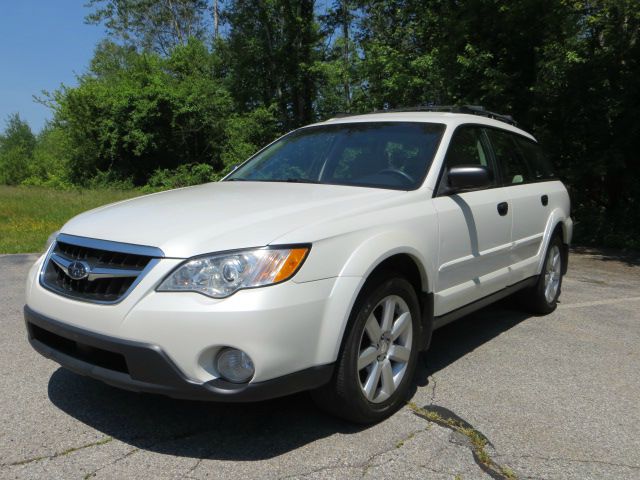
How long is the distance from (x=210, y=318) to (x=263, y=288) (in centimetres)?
26

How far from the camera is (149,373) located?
2.62m

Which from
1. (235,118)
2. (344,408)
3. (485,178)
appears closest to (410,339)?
(344,408)

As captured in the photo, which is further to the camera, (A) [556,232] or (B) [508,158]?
(A) [556,232]

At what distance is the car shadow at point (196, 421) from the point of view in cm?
291

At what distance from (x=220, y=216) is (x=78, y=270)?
29.3 inches

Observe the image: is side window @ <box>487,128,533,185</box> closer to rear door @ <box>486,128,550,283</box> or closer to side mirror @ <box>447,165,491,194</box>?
rear door @ <box>486,128,550,283</box>

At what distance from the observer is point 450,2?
562 inches

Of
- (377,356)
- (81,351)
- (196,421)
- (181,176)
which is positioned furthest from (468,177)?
(181,176)

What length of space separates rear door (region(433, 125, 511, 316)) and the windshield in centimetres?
21

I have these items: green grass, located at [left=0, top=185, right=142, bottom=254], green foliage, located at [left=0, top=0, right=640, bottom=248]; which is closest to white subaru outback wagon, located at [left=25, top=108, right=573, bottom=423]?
green grass, located at [left=0, top=185, right=142, bottom=254]

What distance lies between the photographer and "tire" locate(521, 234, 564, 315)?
213 inches

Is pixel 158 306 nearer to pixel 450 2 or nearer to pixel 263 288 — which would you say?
pixel 263 288

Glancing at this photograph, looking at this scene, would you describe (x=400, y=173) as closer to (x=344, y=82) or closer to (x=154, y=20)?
(x=344, y=82)

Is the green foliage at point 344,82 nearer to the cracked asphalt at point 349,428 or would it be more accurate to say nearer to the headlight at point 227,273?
the cracked asphalt at point 349,428
